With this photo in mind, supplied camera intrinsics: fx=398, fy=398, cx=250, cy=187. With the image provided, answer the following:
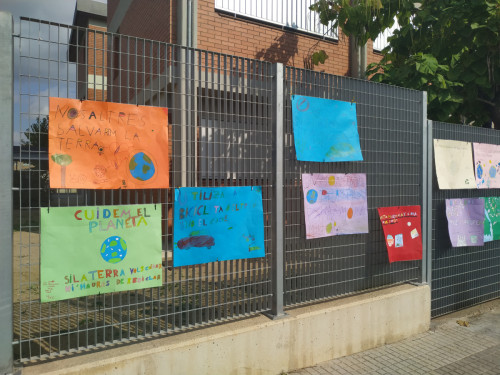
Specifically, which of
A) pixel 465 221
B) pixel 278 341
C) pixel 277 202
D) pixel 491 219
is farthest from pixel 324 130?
pixel 491 219

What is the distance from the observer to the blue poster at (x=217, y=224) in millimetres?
3271

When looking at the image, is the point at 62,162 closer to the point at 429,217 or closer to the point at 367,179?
the point at 367,179

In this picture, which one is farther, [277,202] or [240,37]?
[240,37]

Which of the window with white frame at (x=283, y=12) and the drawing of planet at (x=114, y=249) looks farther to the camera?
the window with white frame at (x=283, y=12)

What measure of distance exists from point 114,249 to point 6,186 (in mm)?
834

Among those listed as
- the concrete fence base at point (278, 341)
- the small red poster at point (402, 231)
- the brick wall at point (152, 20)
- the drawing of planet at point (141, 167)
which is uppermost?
the brick wall at point (152, 20)

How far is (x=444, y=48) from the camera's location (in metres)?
7.42

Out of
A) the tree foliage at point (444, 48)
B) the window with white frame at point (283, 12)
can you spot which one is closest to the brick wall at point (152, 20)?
the window with white frame at point (283, 12)

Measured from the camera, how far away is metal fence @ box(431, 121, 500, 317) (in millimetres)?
5230

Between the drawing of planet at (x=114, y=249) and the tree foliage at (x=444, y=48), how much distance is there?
19.4ft

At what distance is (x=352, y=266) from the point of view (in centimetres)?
441

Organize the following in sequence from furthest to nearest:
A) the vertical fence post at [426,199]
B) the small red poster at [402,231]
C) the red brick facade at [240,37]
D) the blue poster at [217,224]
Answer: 1. the red brick facade at [240,37]
2. the vertical fence post at [426,199]
3. the small red poster at [402,231]
4. the blue poster at [217,224]

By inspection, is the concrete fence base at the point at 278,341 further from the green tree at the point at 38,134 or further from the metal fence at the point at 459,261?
the green tree at the point at 38,134

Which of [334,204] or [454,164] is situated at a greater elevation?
[454,164]
